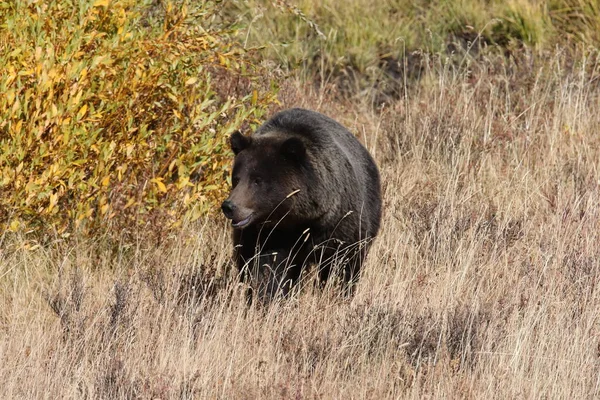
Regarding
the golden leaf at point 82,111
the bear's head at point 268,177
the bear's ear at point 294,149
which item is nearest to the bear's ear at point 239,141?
the bear's head at point 268,177

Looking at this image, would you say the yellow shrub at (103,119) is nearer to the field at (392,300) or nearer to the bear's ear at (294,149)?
the field at (392,300)

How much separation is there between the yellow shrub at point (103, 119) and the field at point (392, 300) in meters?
0.25

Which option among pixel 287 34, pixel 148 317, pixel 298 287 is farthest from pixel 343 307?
pixel 287 34

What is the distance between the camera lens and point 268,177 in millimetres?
6062

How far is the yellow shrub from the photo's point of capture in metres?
6.10

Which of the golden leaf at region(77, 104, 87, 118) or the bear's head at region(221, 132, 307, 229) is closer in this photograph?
the bear's head at region(221, 132, 307, 229)

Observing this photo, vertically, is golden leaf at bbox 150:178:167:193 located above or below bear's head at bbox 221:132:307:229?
below

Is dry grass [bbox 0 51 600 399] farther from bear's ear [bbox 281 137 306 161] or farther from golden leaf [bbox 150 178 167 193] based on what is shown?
bear's ear [bbox 281 137 306 161]

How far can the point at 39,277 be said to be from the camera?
6.10 meters

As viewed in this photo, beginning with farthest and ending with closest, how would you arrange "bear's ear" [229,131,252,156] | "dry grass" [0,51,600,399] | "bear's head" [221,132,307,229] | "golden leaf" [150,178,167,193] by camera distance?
"golden leaf" [150,178,167,193]
"bear's ear" [229,131,252,156]
"bear's head" [221,132,307,229]
"dry grass" [0,51,600,399]

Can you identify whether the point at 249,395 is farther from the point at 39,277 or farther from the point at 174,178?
the point at 174,178

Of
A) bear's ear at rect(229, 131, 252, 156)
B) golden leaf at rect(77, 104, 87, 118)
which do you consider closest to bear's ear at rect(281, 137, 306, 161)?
bear's ear at rect(229, 131, 252, 156)

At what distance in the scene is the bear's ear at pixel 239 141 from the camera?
20.0 feet

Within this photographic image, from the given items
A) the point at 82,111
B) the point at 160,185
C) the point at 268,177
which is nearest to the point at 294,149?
the point at 268,177
